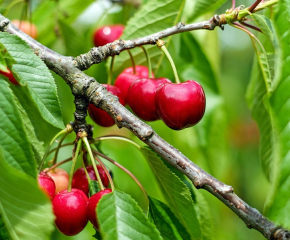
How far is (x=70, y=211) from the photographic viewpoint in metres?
0.98

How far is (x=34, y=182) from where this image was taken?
703 mm

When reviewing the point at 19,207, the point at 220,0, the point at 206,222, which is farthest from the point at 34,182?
the point at 220,0

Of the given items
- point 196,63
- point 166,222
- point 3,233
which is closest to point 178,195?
point 166,222

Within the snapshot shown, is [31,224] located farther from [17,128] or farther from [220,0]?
[220,0]

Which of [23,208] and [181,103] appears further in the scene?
[181,103]

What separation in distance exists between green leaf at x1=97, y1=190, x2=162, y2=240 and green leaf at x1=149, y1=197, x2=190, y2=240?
219mm

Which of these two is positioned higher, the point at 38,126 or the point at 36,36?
the point at 36,36

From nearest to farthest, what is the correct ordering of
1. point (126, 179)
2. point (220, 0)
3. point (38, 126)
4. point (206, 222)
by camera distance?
point (38, 126)
point (206, 222)
point (220, 0)
point (126, 179)

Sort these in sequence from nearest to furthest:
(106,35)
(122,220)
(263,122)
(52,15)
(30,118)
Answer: (122,220)
(30,118)
(263,122)
(106,35)
(52,15)

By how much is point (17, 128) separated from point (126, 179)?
1.41m

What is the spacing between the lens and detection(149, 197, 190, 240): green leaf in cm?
107

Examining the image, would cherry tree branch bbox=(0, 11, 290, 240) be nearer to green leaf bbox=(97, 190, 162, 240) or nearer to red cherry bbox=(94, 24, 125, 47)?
green leaf bbox=(97, 190, 162, 240)

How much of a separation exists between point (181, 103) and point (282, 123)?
30 centimetres

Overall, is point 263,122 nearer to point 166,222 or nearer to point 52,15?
point 166,222
